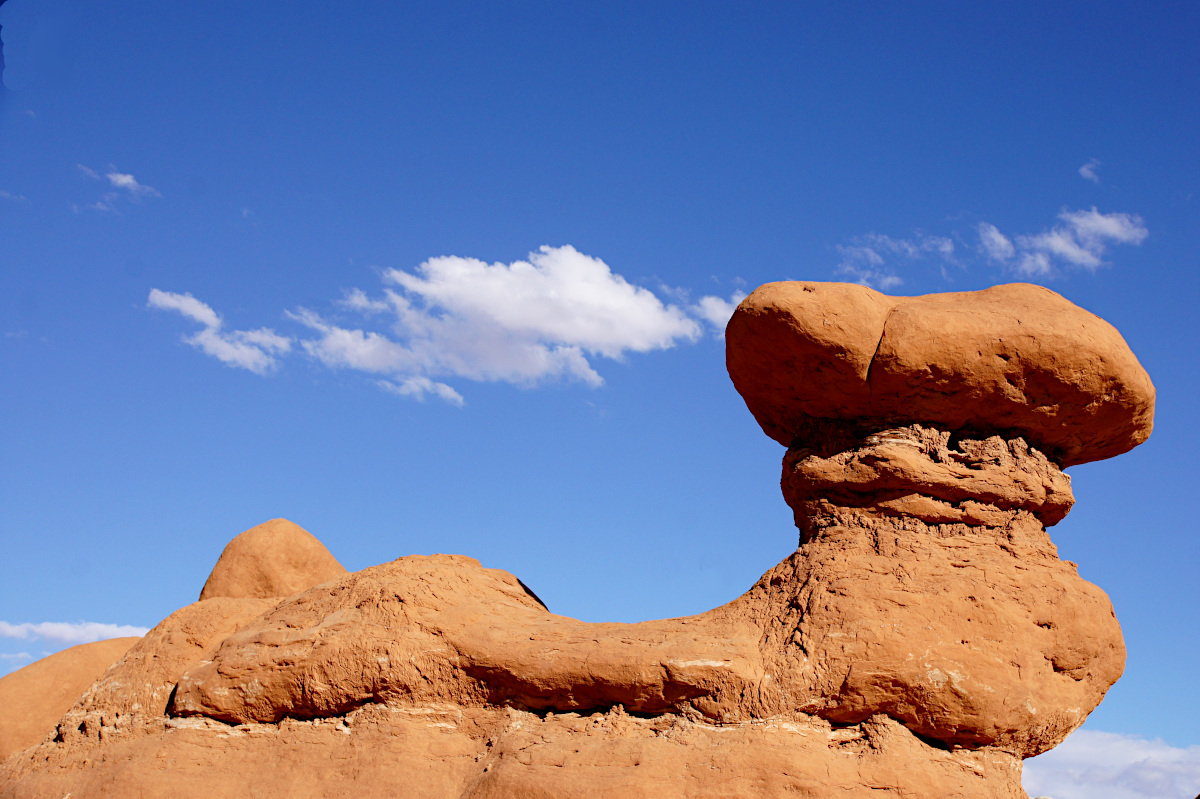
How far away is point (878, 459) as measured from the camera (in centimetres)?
751

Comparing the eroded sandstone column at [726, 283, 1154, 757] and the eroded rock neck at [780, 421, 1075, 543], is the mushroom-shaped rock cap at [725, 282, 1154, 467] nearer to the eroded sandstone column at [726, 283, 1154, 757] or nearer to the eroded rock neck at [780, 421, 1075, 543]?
the eroded sandstone column at [726, 283, 1154, 757]

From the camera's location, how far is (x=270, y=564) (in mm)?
10945

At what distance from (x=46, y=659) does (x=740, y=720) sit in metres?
8.42

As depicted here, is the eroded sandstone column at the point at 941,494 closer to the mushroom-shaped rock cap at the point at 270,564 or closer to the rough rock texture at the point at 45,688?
the mushroom-shaped rock cap at the point at 270,564

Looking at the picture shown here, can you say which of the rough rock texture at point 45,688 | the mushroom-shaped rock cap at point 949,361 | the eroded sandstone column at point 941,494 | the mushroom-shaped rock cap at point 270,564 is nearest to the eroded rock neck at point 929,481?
the eroded sandstone column at point 941,494

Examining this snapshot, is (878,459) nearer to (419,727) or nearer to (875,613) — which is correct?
(875,613)

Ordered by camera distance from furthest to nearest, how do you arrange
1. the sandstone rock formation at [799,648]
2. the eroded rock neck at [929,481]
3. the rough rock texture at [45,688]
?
1. the rough rock texture at [45,688]
2. the eroded rock neck at [929,481]
3. the sandstone rock formation at [799,648]

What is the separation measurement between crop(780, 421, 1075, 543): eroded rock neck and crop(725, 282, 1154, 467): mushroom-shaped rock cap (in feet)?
0.59

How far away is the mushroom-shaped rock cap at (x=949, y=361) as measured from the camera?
24.7 feet

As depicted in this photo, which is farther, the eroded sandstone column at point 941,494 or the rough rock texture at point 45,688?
the rough rock texture at point 45,688

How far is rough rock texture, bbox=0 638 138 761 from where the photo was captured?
10.4 meters

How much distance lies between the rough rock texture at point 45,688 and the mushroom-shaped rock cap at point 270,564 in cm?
150

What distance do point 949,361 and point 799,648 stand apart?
2.45 m

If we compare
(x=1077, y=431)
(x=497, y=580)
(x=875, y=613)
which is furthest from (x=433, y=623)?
(x=1077, y=431)
